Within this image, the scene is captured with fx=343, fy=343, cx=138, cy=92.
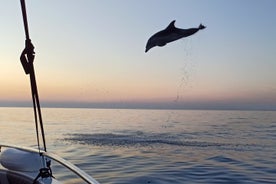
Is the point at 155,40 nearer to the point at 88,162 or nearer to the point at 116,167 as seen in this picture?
the point at 116,167

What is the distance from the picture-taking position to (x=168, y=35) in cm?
490

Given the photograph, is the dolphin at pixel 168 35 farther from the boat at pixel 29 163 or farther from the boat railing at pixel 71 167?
the boat railing at pixel 71 167

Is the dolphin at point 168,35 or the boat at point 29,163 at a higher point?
the dolphin at point 168,35

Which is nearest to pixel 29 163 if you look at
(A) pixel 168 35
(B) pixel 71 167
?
(B) pixel 71 167

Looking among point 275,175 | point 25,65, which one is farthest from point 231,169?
point 25,65

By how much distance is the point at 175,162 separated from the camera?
15547 millimetres

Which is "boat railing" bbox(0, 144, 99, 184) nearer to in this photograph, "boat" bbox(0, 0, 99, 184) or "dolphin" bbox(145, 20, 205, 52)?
"boat" bbox(0, 0, 99, 184)

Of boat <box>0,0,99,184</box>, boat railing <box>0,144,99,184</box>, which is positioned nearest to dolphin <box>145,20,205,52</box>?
boat <box>0,0,99,184</box>

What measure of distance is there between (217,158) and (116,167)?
5750 mm

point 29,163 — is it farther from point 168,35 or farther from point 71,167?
point 168,35

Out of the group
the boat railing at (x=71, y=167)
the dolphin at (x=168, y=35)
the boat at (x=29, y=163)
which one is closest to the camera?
the boat railing at (x=71, y=167)

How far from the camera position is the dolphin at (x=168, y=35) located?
15.0 ft

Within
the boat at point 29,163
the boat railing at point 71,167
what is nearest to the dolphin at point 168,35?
the boat at point 29,163

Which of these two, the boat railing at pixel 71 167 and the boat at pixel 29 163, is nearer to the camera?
the boat railing at pixel 71 167
